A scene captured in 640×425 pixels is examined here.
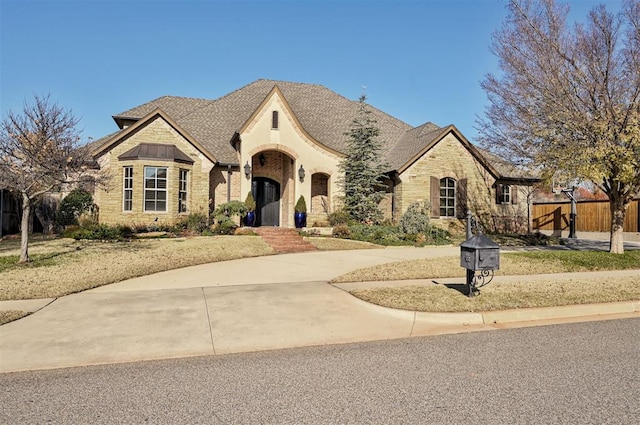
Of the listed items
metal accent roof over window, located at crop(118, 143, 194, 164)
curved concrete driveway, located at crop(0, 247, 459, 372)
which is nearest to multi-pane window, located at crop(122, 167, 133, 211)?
metal accent roof over window, located at crop(118, 143, 194, 164)

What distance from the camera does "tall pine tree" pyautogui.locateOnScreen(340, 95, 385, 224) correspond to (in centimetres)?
2055

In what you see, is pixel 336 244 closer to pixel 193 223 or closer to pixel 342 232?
pixel 342 232

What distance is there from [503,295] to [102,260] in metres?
10.1

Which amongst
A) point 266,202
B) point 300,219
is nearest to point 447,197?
point 300,219

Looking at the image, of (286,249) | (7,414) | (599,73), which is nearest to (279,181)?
(286,249)

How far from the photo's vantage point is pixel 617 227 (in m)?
14.3

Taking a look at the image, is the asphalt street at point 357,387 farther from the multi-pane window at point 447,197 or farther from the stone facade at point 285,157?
the multi-pane window at point 447,197

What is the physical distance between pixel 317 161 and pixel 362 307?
15.0 metres

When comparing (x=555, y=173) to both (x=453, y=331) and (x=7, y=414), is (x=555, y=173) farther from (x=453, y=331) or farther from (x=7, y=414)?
(x=7, y=414)

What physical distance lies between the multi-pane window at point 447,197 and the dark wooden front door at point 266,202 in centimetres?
874

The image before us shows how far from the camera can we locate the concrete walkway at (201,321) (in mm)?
5129

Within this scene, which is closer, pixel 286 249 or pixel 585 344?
pixel 585 344

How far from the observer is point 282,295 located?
7863 mm

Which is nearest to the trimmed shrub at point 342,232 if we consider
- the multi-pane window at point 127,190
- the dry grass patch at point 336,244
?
the dry grass patch at point 336,244
